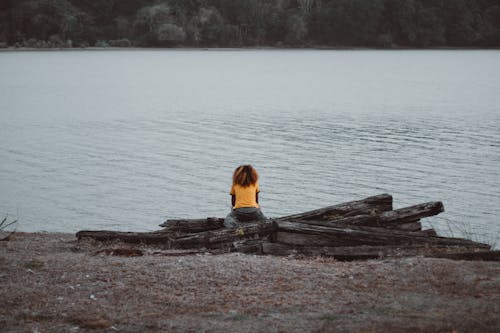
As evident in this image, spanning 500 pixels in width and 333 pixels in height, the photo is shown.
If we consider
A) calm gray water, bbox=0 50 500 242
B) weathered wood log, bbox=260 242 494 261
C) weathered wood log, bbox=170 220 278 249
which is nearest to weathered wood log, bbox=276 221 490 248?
weathered wood log, bbox=260 242 494 261

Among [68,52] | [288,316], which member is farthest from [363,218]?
[68,52]

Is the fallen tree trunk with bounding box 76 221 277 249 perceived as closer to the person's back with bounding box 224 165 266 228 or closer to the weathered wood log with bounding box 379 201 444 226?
the person's back with bounding box 224 165 266 228

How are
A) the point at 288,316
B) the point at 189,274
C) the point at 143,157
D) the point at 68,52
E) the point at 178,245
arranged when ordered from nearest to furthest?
the point at 288,316, the point at 189,274, the point at 178,245, the point at 143,157, the point at 68,52

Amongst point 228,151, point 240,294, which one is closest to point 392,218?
point 240,294

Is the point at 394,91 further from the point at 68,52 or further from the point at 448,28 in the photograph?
the point at 448,28

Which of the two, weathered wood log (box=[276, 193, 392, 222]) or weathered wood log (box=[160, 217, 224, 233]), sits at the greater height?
weathered wood log (box=[276, 193, 392, 222])

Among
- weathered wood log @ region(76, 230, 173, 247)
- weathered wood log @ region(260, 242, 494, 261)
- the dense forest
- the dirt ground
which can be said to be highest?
the dense forest

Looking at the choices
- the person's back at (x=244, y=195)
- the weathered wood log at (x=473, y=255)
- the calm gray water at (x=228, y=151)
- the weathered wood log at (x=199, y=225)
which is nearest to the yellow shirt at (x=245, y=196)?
the person's back at (x=244, y=195)

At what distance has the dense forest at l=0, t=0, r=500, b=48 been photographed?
141 m

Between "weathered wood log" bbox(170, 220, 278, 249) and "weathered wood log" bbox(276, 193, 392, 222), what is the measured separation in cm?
73

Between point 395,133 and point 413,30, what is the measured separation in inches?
4879

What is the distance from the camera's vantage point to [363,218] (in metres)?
10.7

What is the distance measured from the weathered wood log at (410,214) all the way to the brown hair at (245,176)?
2.10 m

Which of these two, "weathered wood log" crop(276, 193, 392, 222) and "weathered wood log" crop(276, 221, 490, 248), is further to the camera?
"weathered wood log" crop(276, 193, 392, 222)
